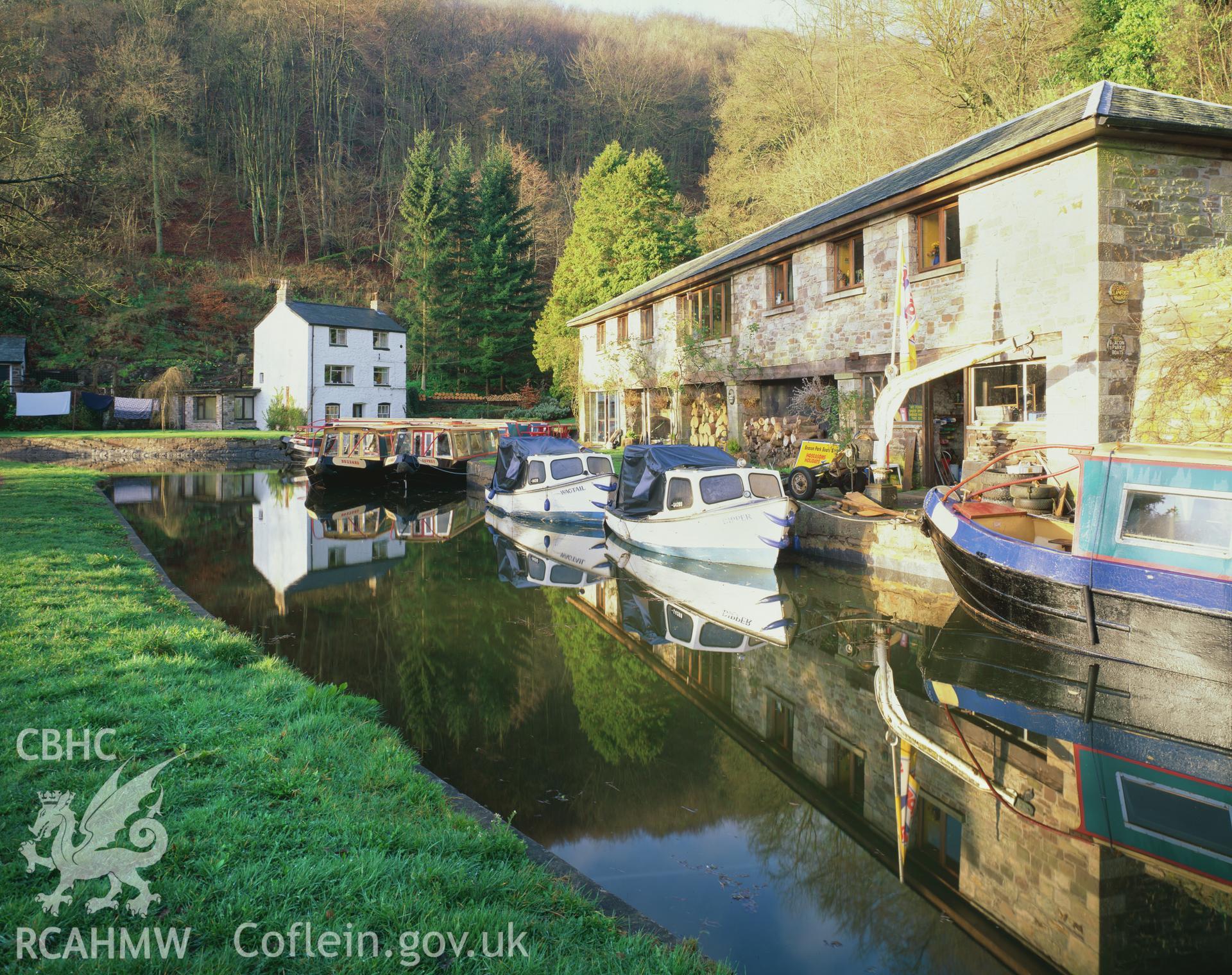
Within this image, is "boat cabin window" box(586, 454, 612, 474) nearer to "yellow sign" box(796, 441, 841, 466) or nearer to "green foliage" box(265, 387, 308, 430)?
"yellow sign" box(796, 441, 841, 466)

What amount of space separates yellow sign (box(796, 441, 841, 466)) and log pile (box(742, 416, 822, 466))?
2813 mm

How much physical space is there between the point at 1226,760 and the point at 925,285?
11.4 meters

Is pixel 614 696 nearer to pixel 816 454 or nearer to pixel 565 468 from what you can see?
pixel 816 454

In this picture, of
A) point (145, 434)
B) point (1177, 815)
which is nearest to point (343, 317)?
point (145, 434)

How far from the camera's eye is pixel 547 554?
16.1 m

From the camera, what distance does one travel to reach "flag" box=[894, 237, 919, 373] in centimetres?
1502

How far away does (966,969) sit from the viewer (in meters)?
4.02

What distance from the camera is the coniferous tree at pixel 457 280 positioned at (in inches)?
1977

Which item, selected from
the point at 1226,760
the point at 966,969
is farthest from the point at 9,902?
the point at 1226,760

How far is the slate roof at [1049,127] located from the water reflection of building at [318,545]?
11.9 meters

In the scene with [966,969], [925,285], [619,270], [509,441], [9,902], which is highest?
[619,270]

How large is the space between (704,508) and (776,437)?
7.54 meters

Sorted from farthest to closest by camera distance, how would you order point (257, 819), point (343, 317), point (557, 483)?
point (343, 317) → point (557, 483) → point (257, 819)

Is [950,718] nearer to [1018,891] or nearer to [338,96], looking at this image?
[1018,891]
